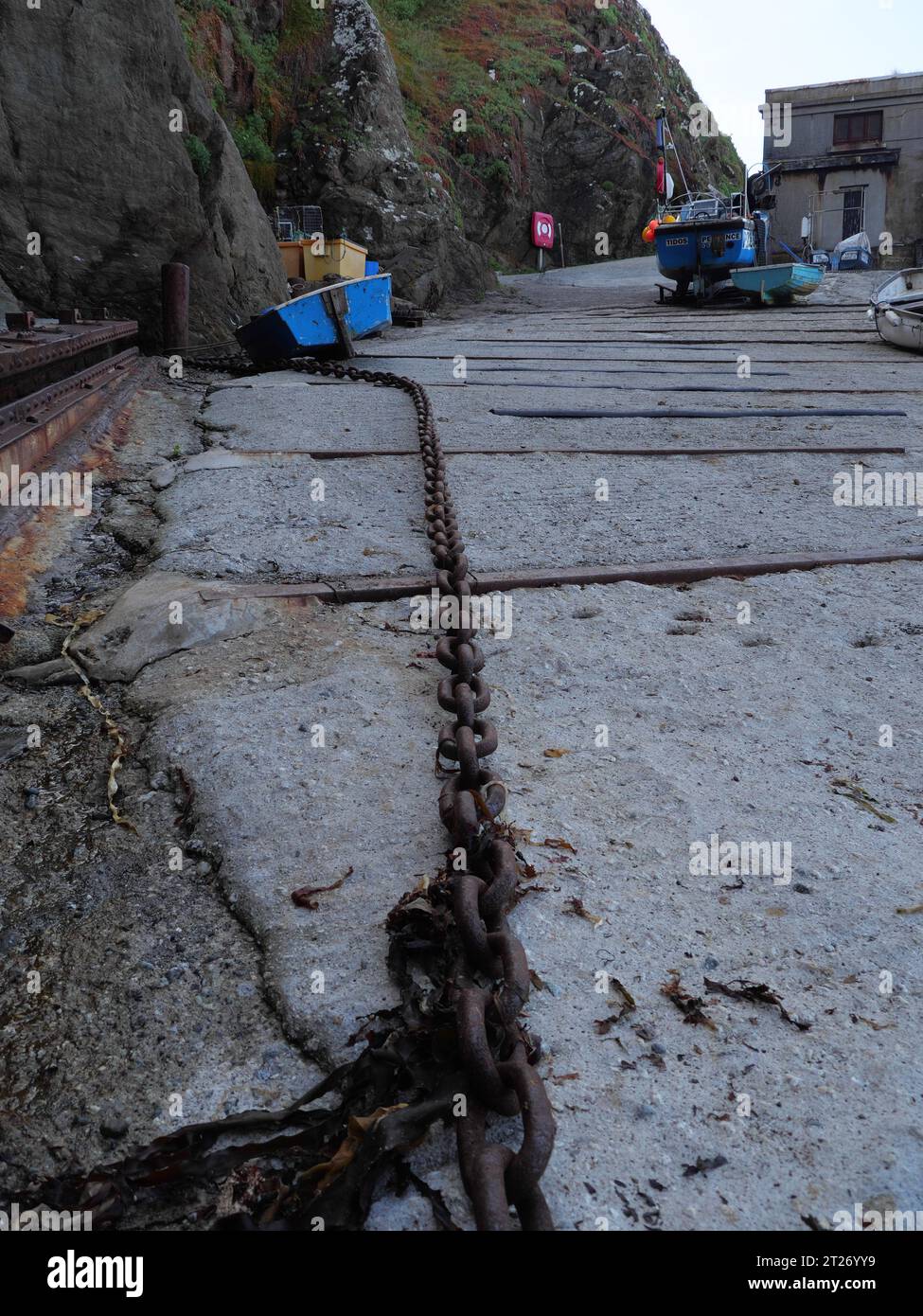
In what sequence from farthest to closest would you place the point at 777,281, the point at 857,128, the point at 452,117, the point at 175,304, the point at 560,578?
the point at 857,128, the point at 452,117, the point at 777,281, the point at 175,304, the point at 560,578

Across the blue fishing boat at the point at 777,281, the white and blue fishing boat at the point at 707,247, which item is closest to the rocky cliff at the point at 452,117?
the white and blue fishing boat at the point at 707,247

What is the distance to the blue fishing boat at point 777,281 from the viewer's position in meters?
16.5

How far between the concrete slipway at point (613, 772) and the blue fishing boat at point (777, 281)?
13.2m

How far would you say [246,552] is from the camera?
3418 millimetres

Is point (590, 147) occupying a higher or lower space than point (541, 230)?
higher

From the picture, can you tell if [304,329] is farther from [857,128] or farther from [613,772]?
[857,128]

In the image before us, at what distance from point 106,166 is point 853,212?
94.2ft

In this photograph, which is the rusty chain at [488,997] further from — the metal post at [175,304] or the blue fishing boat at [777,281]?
the blue fishing boat at [777,281]

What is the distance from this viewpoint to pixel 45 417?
13.4 ft

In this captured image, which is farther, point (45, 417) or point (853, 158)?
point (853, 158)

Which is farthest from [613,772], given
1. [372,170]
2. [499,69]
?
[499,69]

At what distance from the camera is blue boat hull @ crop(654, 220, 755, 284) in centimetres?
1831

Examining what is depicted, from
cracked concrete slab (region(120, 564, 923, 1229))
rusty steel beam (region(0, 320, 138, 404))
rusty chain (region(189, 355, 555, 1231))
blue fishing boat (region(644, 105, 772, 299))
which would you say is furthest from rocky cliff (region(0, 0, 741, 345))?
rusty chain (region(189, 355, 555, 1231))

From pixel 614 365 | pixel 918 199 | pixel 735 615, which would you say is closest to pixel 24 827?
pixel 735 615
